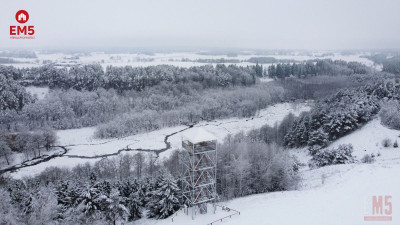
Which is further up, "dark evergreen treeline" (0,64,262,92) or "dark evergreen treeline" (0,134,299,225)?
"dark evergreen treeline" (0,64,262,92)

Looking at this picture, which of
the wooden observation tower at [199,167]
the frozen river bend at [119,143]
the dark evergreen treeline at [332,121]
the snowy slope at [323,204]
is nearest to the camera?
the snowy slope at [323,204]

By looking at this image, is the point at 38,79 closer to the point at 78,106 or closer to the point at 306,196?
the point at 78,106

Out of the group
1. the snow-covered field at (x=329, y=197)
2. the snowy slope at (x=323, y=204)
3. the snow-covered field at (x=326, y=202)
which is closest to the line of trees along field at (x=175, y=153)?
the snow-covered field at (x=329, y=197)

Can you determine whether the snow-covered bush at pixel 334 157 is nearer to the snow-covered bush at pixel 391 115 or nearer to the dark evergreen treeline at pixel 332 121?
the dark evergreen treeline at pixel 332 121

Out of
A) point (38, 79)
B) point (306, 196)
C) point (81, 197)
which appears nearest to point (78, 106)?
point (38, 79)

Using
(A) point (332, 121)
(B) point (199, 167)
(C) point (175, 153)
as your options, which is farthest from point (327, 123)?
(B) point (199, 167)

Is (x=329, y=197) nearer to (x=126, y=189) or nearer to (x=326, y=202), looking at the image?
(x=326, y=202)

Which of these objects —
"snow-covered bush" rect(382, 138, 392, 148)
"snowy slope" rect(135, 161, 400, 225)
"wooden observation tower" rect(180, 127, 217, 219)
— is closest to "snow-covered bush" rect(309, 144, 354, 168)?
"snow-covered bush" rect(382, 138, 392, 148)

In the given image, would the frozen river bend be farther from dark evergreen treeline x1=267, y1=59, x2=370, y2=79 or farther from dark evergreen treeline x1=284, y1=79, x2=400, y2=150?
dark evergreen treeline x1=267, y1=59, x2=370, y2=79

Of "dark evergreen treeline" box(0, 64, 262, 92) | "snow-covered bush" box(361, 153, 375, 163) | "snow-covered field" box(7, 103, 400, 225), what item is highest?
"dark evergreen treeline" box(0, 64, 262, 92)
